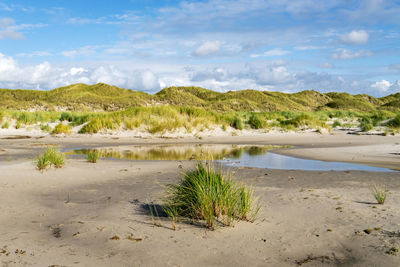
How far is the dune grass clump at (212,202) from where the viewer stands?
4.88 metres

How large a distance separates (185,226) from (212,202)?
486 mm

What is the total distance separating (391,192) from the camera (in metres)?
6.71

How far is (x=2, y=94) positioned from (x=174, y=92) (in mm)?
47969

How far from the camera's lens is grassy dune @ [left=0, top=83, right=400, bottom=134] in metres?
23.4

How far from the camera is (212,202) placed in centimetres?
493

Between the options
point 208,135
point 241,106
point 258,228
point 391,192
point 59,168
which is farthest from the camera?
point 241,106

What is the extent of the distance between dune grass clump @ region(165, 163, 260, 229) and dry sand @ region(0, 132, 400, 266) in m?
0.18

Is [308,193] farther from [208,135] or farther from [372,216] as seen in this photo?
[208,135]

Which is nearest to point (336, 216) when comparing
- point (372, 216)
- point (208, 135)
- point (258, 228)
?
point (372, 216)

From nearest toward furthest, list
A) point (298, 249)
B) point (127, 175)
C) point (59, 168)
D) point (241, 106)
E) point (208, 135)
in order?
point (298, 249) → point (127, 175) → point (59, 168) → point (208, 135) → point (241, 106)

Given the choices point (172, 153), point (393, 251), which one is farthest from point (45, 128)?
point (393, 251)

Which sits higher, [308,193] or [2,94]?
[2,94]

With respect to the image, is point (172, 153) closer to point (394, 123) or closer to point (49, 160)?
point (49, 160)

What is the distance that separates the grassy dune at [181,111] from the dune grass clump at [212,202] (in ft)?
56.6
